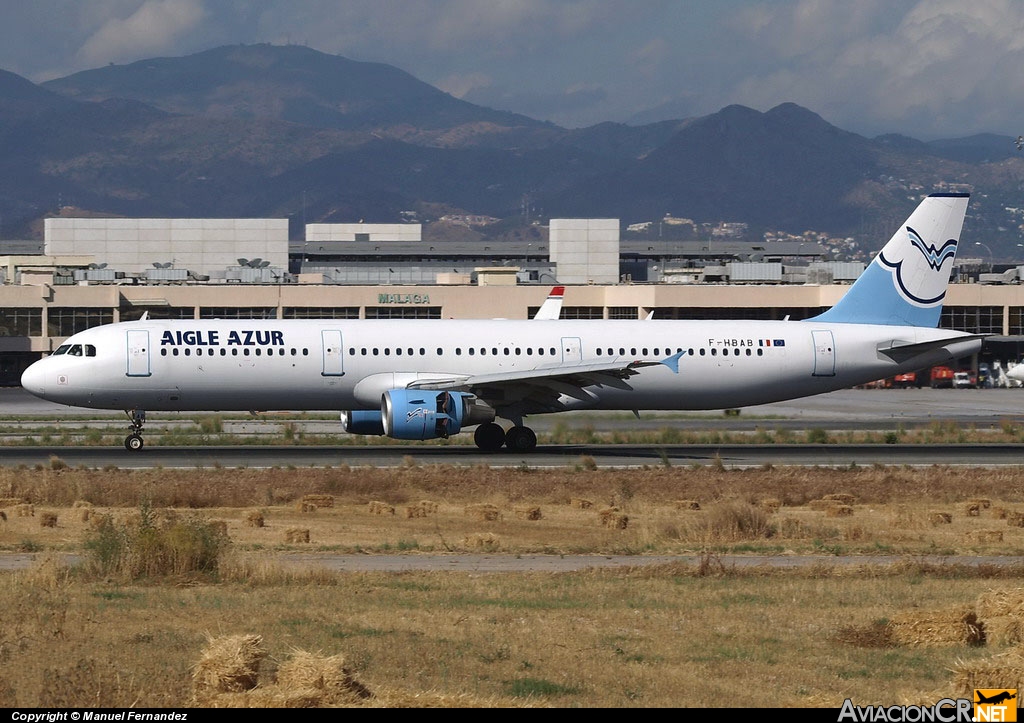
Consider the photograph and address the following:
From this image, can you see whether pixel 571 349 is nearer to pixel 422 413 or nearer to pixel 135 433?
pixel 422 413

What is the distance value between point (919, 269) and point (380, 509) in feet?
86.0

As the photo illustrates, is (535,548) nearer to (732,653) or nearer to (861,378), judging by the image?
(732,653)

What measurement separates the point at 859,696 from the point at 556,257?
15666 centimetres

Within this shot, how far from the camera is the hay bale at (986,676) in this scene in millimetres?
13492

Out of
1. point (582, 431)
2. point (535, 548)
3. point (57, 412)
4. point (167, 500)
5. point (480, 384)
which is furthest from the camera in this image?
point (57, 412)

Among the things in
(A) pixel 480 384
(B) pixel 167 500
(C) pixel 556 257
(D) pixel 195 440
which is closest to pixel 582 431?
(A) pixel 480 384

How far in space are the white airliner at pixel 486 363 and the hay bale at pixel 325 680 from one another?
27.1 metres

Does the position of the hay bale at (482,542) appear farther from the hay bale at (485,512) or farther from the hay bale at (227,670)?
the hay bale at (227,670)

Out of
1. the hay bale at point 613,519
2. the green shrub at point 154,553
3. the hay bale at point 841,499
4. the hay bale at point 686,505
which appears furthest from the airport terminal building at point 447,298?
the green shrub at point 154,553

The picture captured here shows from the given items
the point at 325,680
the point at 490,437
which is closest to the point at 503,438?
the point at 490,437

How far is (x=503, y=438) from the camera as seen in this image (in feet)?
146

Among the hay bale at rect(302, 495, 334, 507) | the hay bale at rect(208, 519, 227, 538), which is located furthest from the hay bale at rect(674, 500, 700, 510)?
the hay bale at rect(208, 519, 227, 538)

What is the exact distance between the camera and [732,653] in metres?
16.1

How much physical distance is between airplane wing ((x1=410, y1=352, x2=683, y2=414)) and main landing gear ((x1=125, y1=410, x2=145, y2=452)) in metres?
9.02
